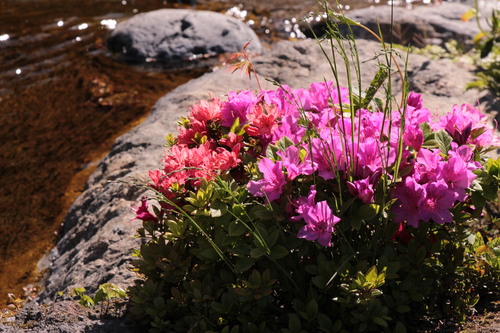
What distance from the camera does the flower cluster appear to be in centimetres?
200

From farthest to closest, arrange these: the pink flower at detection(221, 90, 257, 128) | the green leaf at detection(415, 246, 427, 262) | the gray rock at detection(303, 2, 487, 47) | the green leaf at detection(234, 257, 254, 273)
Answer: the gray rock at detection(303, 2, 487, 47)
the pink flower at detection(221, 90, 257, 128)
the green leaf at detection(415, 246, 427, 262)
the green leaf at detection(234, 257, 254, 273)

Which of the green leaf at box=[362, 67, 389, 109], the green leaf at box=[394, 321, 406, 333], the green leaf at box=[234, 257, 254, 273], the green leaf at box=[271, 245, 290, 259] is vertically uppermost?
the green leaf at box=[362, 67, 389, 109]

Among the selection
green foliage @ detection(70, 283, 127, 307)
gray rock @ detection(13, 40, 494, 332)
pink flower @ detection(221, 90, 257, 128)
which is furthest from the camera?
gray rock @ detection(13, 40, 494, 332)

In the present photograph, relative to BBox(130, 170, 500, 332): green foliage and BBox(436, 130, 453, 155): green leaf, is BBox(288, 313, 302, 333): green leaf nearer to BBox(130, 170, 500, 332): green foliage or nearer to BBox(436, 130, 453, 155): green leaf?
BBox(130, 170, 500, 332): green foliage

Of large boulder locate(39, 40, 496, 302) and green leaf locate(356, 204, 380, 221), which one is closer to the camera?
green leaf locate(356, 204, 380, 221)

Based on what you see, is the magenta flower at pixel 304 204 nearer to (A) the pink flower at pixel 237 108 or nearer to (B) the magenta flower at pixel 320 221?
(B) the magenta flower at pixel 320 221

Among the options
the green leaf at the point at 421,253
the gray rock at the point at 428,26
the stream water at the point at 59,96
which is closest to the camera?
the green leaf at the point at 421,253

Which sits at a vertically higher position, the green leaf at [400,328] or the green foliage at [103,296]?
the green leaf at [400,328]

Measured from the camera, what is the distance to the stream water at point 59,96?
4.54 m

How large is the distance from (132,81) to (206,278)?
16.9 feet

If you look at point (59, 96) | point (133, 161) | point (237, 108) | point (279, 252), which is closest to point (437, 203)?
point (279, 252)

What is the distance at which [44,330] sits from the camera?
7.63 feet

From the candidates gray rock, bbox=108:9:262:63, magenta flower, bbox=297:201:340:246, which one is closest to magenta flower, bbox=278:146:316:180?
magenta flower, bbox=297:201:340:246

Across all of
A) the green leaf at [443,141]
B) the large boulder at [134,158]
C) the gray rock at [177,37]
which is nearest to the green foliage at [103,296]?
the large boulder at [134,158]
